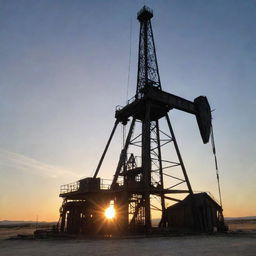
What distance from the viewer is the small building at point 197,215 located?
2781 centimetres

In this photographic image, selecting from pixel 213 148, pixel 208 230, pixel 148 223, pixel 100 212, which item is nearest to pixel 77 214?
pixel 100 212

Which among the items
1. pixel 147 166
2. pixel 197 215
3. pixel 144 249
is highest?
pixel 147 166

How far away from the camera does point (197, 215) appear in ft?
91.6

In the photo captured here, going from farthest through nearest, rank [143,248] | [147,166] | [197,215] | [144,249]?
[197,215], [147,166], [143,248], [144,249]

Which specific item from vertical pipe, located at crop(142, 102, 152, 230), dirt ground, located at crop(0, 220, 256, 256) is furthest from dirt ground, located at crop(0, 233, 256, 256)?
vertical pipe, located at crop(142, 102, 152, 230)

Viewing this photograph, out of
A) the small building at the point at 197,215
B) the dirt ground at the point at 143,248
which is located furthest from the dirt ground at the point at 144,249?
the small building at the point at 197,215

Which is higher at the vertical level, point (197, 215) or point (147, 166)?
point (147, 166)

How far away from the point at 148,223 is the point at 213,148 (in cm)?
1201

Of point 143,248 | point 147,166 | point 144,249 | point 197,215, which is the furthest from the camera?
point 197,215

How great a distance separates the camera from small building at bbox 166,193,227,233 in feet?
91.2

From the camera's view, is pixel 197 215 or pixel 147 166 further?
pixel 197 215

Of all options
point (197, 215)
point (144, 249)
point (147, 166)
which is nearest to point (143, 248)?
point (144, 249)

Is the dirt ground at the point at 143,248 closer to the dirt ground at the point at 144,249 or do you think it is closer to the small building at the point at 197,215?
the dirt ground at the point at 144,249

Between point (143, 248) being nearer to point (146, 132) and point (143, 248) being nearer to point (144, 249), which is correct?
point (144, 249)
